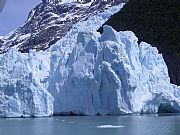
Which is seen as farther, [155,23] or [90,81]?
[155,23]

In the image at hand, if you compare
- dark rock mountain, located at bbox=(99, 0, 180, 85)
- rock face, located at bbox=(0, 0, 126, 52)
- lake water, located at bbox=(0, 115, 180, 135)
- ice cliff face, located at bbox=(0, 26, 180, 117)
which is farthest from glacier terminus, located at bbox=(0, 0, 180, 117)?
rock face, located at bbox=(0, 0, 126, 52)

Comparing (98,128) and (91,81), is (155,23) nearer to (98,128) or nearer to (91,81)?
(91,81)

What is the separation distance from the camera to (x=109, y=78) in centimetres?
2083

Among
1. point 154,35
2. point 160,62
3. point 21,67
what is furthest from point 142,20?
point 21,67

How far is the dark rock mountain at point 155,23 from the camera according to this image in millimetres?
41869

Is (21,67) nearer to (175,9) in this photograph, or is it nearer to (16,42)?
(175,9)

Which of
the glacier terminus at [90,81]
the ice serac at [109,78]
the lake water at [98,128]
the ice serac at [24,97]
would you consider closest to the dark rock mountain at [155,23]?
the ice serac at [109,78]

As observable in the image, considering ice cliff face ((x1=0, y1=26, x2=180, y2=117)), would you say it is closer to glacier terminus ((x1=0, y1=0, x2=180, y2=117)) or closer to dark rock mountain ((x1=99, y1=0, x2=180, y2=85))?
glacier terminus ((x1=0, y1=0, x2=180, y2=117))

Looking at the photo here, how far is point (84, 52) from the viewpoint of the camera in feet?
73.7

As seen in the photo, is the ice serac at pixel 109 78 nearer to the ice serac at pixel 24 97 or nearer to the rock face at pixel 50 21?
the ice serac at pixel 24 97

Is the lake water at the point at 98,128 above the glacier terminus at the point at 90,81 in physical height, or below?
below

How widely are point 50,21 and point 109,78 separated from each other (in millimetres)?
82686

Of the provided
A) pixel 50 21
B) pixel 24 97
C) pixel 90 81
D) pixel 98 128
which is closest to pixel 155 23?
pixel 90 81

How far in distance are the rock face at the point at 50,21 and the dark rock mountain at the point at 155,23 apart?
3693 centimetres
